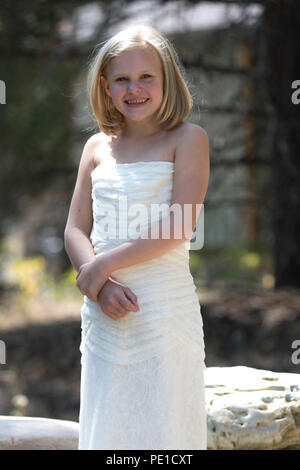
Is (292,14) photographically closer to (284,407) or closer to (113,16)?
(113,16)

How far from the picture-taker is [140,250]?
7.84 ft

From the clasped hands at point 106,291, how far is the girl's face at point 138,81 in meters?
0.50

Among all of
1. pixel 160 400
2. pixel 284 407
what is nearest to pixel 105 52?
pixel 160 400

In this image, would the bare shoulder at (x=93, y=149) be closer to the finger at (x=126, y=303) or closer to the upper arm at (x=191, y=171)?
the upper arm at (x=191, y=171)

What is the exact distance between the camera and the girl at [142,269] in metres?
2.39

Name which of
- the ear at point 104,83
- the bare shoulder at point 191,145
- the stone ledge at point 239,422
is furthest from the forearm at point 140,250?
the stone ledge at point 239,422

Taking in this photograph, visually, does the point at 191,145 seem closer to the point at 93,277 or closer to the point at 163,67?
the point at 163,67

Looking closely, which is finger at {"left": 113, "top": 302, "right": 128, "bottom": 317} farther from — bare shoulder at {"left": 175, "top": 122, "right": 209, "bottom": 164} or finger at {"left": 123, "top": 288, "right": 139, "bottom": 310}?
bare shoulder at {"left": 175, "top": 122, "right": 209, "bottom": 164}

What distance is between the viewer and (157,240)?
2.40 m

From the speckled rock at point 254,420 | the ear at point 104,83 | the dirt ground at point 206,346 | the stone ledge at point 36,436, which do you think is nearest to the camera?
the ear at point 104,83

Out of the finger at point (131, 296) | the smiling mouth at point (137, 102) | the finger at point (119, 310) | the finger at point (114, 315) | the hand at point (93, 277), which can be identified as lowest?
the finger at point (114, 315)

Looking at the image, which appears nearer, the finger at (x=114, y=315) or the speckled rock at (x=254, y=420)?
the finger at (x=114, y=315)

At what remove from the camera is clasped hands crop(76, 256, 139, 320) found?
237cm

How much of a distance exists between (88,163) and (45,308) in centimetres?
562
